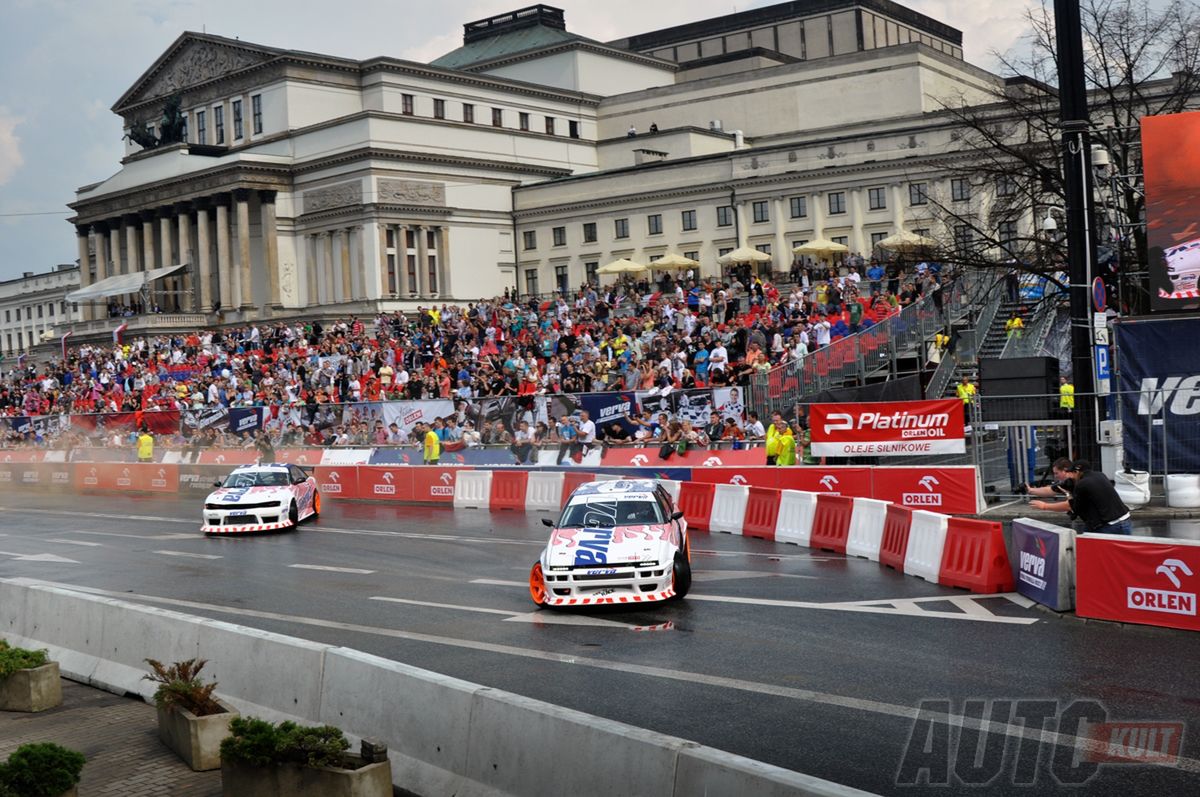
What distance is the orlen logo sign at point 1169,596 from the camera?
44.9 feet

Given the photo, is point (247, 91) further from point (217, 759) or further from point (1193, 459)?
point (217, 759)

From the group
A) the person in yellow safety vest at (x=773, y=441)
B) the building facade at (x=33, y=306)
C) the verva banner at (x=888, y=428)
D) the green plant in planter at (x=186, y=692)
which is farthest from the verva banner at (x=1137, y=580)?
the building facade at (x=33, y=306)

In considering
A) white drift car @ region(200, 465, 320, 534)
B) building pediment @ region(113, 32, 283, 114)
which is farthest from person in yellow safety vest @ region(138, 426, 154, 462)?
building pediment @ region(113, 32, 283, 114)

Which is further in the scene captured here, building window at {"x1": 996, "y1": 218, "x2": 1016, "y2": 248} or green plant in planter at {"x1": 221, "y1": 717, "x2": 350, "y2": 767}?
building window at {"x1": 996, "y1": 218, "x2": 1016, "y2": 248}

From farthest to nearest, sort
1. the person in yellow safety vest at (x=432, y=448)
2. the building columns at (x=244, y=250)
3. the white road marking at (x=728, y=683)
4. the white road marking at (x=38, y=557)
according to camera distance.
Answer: the building columns at (x=244, y=250) < the person in yellow safety vest at (x=432, y=448) < the white road marking at (x=38, y=557) < the white road marking at (x=728, y=683)

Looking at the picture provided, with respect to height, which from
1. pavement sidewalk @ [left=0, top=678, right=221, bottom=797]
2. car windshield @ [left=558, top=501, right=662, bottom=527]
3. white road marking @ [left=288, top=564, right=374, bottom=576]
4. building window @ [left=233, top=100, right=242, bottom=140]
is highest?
building window @ [left=233, top=100, right=242, bottom=140]

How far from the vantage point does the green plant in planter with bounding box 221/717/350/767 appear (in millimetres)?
9617

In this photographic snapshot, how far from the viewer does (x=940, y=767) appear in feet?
31.6

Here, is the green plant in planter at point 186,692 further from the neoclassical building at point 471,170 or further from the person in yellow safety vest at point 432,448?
the neoclassical building at point 471,170

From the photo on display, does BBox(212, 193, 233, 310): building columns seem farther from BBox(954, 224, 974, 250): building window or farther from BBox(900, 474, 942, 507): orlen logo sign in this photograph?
BBox(900, 474, 942, 507): orlen logo sign

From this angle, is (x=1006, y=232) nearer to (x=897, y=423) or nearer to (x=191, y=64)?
(x=897, y=423)

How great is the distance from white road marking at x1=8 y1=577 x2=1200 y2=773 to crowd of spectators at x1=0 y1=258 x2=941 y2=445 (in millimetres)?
14603

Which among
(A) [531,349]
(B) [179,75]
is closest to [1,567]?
(A) [531,349]

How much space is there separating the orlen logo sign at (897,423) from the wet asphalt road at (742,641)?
379cm
